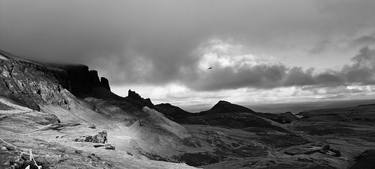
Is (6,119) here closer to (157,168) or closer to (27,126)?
(27,126)

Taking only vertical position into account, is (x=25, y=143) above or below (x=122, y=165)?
above

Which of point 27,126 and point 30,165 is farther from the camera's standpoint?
point 27,126

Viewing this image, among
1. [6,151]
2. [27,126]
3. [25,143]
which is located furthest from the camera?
[27,126]

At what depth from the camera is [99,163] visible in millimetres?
68188

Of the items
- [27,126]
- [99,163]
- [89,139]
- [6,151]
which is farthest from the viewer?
[27,126]

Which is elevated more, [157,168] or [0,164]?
[0,164]

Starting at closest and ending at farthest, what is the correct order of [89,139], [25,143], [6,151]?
[6,151]
[25,143]
[89,139]

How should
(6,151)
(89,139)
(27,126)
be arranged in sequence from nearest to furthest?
(6,151) → (89,139) → (27,126)

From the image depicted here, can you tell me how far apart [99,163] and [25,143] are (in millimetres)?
16492

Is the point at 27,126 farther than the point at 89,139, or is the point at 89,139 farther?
the point at 27,126

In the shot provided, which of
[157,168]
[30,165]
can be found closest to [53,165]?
[30,165]

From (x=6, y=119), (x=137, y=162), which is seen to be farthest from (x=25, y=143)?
(x=6, y=119)

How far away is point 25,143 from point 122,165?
1886 cm

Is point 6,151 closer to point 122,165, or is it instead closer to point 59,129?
point 122,165
